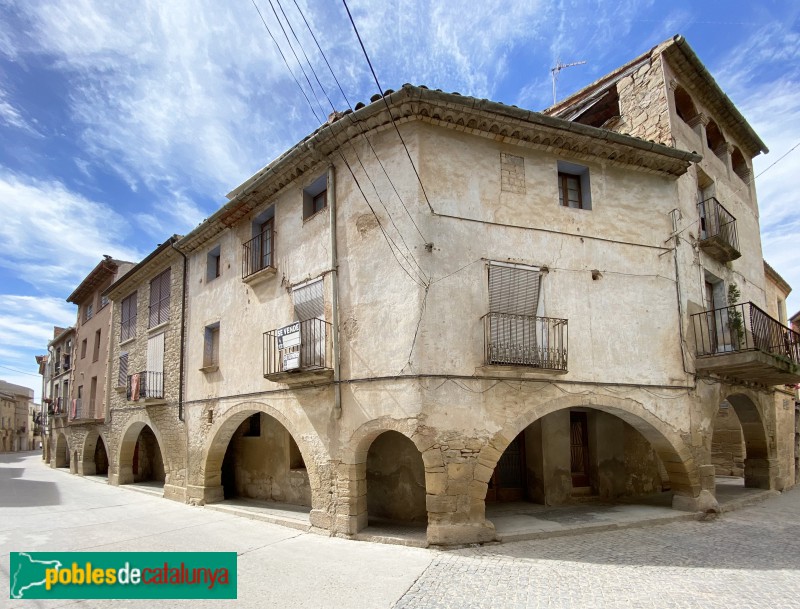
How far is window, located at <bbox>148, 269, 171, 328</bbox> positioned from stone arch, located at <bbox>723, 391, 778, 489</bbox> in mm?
17101

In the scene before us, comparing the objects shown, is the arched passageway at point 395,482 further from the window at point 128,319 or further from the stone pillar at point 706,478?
the window at point 128,319

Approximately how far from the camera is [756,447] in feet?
46.0

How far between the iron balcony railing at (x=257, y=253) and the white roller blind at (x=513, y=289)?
18.6ft

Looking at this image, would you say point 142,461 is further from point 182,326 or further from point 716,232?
point 716,232

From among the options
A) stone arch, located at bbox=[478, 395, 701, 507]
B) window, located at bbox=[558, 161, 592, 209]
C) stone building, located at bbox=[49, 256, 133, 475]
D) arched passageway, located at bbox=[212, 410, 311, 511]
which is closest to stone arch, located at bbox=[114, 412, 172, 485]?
stone building, located at bbox=[49, 256, 133, 475]

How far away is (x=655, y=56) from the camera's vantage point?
12.3m

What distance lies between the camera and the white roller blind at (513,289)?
365 inches

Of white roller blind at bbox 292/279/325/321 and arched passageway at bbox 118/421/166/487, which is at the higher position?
white roller blind at bbox 292/279/325/321

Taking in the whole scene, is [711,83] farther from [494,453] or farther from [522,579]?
[522,579]

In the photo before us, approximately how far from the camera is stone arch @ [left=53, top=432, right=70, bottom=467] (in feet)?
93.7

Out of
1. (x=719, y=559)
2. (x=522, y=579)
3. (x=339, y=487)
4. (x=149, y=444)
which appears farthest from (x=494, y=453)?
(x=149, y=444)

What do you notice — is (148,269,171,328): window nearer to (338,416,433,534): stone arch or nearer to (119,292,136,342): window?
(119,292,136,342): window

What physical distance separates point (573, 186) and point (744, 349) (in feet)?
15.7

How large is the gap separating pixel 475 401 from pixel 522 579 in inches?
112
